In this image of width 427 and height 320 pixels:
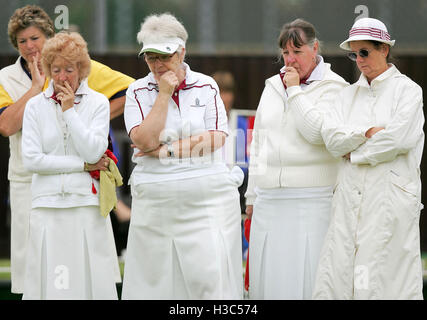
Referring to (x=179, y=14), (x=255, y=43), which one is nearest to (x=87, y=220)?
(x=255, y=43)

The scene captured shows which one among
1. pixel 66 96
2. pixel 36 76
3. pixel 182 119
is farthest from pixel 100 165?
pixel 36 76

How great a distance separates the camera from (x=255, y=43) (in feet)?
53.0

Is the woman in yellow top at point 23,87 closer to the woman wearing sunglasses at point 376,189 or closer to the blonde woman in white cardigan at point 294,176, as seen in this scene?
the blonde woman in white cardigan at point 294,176

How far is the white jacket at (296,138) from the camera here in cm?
514

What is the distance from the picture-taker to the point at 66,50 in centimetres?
509

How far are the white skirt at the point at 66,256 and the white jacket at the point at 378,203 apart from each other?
4.37ft

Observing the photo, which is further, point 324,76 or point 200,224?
point 324,76

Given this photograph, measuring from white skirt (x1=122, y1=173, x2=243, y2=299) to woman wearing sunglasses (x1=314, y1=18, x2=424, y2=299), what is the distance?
600 millimetres

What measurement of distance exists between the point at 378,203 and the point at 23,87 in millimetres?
2605

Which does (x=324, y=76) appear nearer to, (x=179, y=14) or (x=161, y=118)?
(x=161, y=118)

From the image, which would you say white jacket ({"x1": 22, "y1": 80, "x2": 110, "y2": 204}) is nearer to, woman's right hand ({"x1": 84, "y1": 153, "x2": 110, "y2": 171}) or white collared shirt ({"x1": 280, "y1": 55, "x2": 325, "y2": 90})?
woman's right hand ({"x1": 84, "y1": 153, "x2": 110, "y2": 171})

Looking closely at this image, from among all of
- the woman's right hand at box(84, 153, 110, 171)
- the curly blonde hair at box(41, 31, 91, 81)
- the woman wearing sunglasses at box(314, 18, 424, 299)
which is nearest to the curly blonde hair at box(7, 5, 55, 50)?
the curly blonde hair at box(41, 31, 91, 81)
